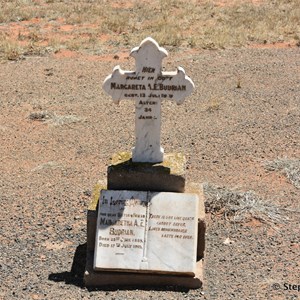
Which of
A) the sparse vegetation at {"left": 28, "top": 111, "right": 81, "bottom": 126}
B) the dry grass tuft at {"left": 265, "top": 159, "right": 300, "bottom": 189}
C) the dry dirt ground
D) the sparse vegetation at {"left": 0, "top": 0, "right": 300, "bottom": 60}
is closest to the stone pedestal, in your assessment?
the dry dirt ground

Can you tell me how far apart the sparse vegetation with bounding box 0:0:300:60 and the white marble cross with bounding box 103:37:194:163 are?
9.01 m

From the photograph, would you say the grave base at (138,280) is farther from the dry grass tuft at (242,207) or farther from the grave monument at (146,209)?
the dry grass tuft at (242,207)

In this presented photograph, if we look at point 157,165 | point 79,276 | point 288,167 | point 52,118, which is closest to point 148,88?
point 157,165

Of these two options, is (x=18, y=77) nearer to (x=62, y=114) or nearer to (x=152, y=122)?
(x=62, y=114)

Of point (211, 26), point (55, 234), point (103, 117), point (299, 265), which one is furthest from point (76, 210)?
point (211, 26)

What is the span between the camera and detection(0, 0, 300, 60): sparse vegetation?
608 inches

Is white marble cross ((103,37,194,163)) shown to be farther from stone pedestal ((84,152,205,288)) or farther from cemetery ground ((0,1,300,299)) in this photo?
cemetery ground ((0,1,300,299))

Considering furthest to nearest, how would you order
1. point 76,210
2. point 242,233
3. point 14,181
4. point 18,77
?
point 18,77
point 14,181
point 76,210
point 242,233

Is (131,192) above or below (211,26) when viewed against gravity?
below

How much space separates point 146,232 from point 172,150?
11.1 ft

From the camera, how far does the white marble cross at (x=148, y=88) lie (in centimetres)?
564

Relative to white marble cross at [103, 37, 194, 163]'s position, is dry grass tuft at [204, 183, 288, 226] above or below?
below

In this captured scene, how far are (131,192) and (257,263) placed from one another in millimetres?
1475

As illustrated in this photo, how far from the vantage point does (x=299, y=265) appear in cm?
587
